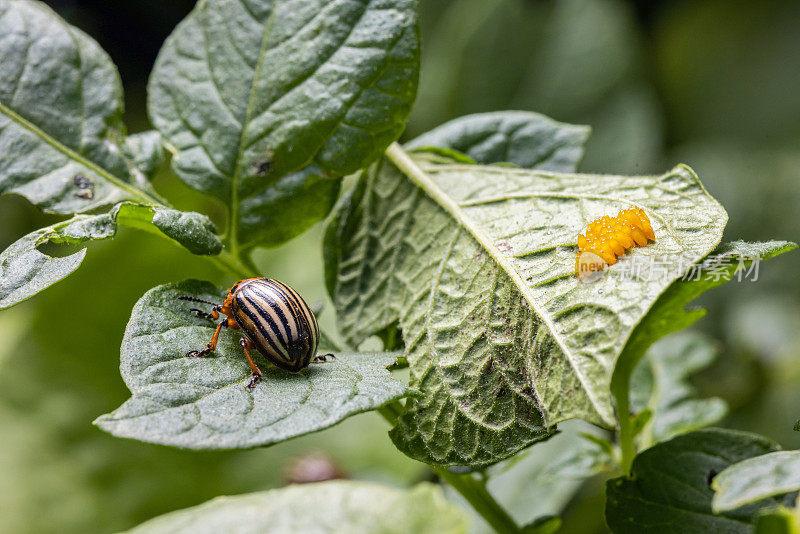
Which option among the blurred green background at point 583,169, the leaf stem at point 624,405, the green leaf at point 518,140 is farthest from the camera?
the blurred green background at point 583,169

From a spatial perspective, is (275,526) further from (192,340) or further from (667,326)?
(667,326)

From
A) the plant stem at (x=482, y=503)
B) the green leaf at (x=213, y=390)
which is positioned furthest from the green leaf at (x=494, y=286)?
the plant stem at (x=482, y=503)

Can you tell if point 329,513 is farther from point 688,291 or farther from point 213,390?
point 688,291

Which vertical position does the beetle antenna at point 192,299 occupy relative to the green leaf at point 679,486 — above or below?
above

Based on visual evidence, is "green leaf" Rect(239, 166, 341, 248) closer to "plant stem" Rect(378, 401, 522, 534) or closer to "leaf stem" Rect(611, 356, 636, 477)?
"plant stem" Rect(378, 401, 522, 534)

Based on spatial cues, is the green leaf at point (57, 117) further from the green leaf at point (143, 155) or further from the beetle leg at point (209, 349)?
the beetle leg at point (209, 349)
